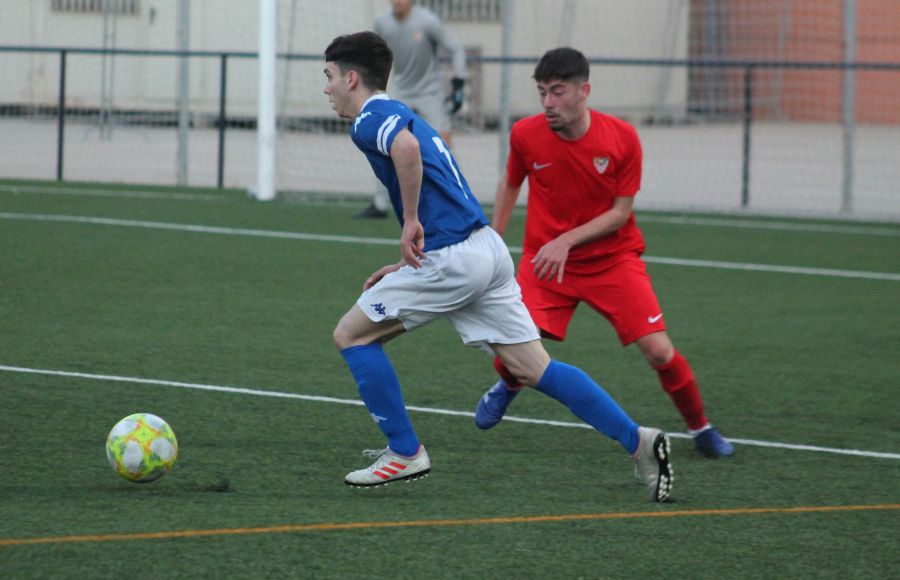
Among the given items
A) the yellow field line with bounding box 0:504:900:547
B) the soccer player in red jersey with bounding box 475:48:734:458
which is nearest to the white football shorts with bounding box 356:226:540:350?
the soccer player in red jersey with bounding box 475:48:734:458

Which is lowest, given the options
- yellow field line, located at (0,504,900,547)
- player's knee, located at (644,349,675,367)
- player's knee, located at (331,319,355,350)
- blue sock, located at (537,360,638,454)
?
yellow field line, located at (0,504,900,547)

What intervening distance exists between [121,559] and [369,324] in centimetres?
138

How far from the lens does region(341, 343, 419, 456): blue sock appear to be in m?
5.14

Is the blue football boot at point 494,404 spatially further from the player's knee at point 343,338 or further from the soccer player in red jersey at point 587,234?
the player's knee at point 343,338

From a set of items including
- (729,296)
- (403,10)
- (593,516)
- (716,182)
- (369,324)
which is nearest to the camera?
(593,516)

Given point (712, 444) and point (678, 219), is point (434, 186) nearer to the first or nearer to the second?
point (712, 444)

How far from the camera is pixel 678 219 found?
582 inches

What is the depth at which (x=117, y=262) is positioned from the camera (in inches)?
428

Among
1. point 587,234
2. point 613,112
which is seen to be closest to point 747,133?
point 613,112

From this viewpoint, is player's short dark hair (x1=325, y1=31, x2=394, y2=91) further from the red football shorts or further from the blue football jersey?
the red football shorts

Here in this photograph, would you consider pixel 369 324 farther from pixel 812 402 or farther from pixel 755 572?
pixel 812 402

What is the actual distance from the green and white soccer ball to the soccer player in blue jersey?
65 cm

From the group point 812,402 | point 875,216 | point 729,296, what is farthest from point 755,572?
point 875,216

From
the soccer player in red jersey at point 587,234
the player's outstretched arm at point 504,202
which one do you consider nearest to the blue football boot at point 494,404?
the soccer player in red jersey at point 587,234
